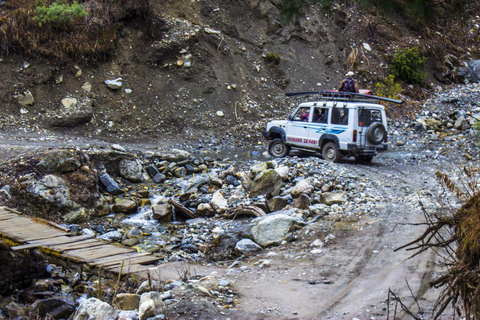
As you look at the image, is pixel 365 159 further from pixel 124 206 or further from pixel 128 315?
pixel 128 315

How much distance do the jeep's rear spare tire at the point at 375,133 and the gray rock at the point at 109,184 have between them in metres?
6.78

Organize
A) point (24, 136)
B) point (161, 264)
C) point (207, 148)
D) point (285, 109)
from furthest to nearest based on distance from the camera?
point (285, 109)
point (207, 148)
point (24, 136)
point (161, 264)

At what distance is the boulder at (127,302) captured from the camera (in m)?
5.73

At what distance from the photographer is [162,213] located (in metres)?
10.6

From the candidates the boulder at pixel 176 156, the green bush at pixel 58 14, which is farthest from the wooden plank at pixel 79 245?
the green bush at pixel 58 14

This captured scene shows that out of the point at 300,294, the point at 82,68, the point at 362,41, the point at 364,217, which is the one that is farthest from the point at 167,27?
the point at 300,294

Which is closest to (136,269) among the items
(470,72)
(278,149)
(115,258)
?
(115,258)

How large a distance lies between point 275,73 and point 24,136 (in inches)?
422

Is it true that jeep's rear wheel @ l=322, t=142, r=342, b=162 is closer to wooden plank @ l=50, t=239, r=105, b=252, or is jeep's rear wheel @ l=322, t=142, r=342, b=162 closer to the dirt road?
the dirt road

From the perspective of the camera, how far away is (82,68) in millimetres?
17719

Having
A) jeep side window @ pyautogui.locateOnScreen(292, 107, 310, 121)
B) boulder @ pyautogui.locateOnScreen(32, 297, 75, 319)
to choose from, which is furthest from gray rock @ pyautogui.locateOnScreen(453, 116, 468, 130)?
boulder @ pyautogui.locateOnScreen(32, 297, 75, 319)

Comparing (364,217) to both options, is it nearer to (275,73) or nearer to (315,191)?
(315,191)

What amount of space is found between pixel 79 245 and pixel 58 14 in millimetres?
12425

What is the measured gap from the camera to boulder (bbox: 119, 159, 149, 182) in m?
12.9
